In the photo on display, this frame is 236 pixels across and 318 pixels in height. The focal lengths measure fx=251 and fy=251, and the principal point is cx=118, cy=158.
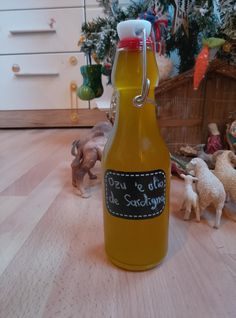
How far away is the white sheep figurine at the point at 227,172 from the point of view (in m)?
0.39

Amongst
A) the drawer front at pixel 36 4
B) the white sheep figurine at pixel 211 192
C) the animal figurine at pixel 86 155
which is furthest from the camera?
the drawer front at pixel 36 4

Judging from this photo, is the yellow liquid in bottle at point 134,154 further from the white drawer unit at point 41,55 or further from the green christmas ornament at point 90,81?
the white drawer unit at point 41,55

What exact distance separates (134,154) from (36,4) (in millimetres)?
1192

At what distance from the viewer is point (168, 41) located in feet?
2.10

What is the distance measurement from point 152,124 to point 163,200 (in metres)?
0.08

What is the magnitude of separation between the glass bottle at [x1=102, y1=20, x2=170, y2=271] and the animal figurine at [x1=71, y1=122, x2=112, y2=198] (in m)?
0.20

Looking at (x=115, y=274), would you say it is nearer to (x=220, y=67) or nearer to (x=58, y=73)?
(x=220, y=67)

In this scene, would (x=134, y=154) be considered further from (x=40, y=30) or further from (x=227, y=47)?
(x=40, y=30)

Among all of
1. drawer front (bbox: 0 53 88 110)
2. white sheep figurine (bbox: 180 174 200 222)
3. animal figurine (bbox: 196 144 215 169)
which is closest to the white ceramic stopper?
white sheep figurine (bbox: 180 174 200 222)

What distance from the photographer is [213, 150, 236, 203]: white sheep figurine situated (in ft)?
1.27

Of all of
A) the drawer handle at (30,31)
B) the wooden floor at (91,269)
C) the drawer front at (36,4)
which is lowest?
the wooden floor at (91,269)

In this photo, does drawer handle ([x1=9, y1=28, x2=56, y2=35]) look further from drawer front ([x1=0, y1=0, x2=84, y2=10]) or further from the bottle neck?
the bottle neck

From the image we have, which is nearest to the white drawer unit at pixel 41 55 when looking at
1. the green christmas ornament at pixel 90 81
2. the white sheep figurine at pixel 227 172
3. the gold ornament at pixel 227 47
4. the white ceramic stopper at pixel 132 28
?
the green christmas ornament at pixel 90 81

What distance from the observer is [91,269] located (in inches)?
11.4
